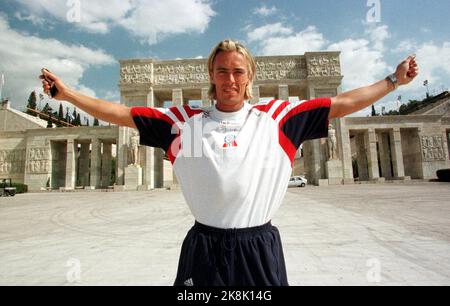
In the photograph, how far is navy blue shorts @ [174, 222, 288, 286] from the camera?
1.38 metres

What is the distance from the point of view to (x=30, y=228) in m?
7.12

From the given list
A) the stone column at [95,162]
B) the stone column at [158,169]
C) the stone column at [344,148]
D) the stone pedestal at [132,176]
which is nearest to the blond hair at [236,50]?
the stone pedestal at [132,176]

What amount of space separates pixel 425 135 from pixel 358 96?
38550 mm

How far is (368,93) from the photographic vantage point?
1643 mm

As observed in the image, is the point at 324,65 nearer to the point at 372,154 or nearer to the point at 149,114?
the point at 372,154

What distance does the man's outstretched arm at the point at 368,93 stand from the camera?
5.37 ft

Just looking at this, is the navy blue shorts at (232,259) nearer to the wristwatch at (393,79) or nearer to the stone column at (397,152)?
the wristwatch at (393,79)

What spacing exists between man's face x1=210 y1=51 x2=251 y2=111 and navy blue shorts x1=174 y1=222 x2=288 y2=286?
74cm

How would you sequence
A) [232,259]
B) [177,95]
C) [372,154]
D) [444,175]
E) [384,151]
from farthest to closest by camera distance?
[384,151] < [372,154] < [177,95] < [444,175] < [232,259]

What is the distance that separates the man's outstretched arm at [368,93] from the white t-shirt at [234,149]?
0.23 ft

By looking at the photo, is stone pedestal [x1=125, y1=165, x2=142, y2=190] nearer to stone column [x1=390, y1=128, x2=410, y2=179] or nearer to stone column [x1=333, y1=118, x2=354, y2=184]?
stone column [x1=333, y1=118, x2=354, y2=184]

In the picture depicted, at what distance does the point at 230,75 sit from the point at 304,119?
0.54 meters

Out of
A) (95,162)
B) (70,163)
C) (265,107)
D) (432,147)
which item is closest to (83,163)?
(70,163)

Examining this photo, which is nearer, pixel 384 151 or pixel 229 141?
pixel 229 141
